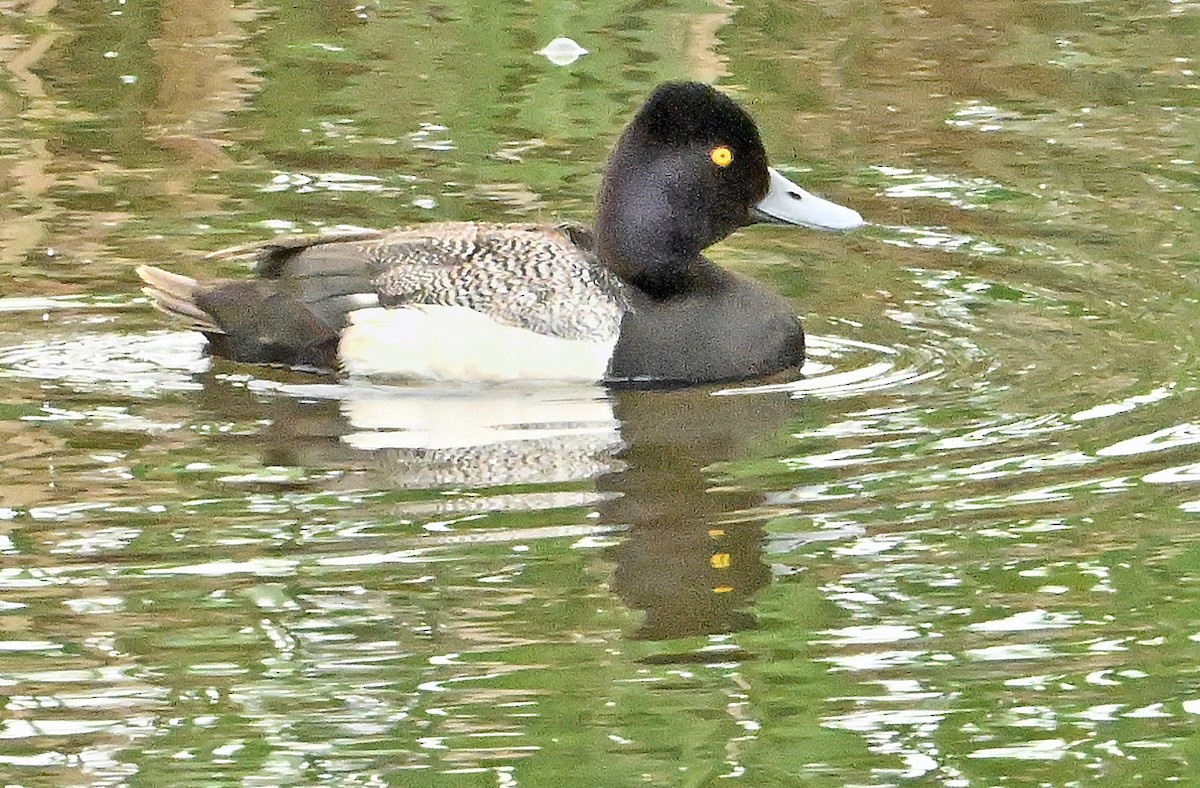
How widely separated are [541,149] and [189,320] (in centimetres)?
249

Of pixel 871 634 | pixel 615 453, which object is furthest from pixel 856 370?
pixel 871 634

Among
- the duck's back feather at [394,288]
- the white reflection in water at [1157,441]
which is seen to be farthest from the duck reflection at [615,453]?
the white reflection in water at [1157,441]

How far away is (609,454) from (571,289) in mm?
1024

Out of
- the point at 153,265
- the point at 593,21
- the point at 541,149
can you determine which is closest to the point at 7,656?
the point at 153,265

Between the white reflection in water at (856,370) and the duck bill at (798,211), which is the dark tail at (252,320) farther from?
the duck bill at (798,211)

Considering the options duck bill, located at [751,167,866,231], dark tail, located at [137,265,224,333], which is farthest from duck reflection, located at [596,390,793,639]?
dark tail, located at [137,265,224,333]

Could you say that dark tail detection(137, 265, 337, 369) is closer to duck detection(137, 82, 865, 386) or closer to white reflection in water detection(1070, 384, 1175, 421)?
duck detection(137, 82, 865, 386)

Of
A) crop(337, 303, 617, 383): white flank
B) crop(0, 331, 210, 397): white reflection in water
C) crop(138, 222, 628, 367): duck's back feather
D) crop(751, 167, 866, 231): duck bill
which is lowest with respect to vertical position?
crop(0, 331, 210, 397): white reflection in water

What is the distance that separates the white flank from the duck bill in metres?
0.81

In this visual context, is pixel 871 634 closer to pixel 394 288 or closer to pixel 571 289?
pixel 571 289

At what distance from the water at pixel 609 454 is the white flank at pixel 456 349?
A: 3.9 inches

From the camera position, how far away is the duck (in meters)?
7.45

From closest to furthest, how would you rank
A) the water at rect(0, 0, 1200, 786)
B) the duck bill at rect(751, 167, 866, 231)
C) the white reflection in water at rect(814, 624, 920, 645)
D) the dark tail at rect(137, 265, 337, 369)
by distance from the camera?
the water at rect(0, 0, 1200, 786), the white reflection in water at rect(814, 624, 920, 645), the dark tail at rect(137, 265, 337, 369), the duck bill at rect(751, 167, 866, 231)

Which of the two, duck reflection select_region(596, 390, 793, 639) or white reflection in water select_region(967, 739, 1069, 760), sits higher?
white reflection in water select_region(967, 739, 1069, 760)
